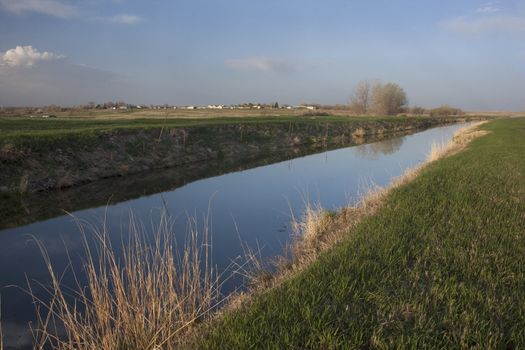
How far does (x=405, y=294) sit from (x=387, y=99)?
326 ft

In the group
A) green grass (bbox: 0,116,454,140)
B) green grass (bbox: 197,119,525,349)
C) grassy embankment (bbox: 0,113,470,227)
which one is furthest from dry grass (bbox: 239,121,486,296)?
green grass (bbox: 0,116,454,140)

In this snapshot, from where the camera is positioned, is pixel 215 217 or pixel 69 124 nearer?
pixel 215 217

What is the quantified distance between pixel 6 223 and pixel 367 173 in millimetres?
14861

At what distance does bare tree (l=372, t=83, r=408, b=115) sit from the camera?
98.3 meters

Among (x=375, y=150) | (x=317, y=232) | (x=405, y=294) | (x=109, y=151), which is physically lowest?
(x=375, y=150)

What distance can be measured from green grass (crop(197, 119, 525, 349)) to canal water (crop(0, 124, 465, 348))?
2417 mm

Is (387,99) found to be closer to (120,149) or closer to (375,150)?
(375,150)

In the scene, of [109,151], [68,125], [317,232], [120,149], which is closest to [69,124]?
[68,125]

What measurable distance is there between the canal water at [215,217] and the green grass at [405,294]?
2.42 meters

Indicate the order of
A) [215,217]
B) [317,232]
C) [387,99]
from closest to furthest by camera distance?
[317,232], [215,217], [387,99]

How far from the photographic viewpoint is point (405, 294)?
4.29m

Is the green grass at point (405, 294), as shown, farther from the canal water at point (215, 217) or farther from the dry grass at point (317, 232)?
the canal water at point (215, 217)

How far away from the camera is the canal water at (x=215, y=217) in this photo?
7465 mm

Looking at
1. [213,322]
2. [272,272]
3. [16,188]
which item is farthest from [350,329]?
[16,188]
